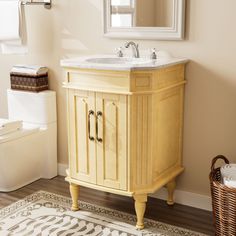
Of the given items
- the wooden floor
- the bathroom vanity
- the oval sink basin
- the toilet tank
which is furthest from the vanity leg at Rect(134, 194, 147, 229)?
the toilet tank

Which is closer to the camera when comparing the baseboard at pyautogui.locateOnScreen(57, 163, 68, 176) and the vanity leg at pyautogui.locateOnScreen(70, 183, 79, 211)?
the vanity leg at pyautogui.locateOnScreen(70, 183, 79, 211)

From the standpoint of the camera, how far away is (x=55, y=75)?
10.4ft

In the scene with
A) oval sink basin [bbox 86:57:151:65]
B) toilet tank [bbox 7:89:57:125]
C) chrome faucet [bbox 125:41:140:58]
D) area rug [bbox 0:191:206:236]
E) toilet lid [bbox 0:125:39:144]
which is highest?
chrome faucet [bbox 125:41:140:58]

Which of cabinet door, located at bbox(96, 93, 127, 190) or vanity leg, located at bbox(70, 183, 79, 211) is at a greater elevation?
cabinet door, located at bbox(96, 93, 127, 190)

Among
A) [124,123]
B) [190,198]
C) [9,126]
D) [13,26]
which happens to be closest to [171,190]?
[190,198]

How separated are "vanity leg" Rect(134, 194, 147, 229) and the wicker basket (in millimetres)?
395

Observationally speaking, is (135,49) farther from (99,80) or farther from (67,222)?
(67,222)

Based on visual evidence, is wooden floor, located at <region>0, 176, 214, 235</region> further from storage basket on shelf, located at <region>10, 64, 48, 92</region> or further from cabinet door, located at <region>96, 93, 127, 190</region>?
storage basket on shelf, located at <region>10, 64, 48, 92</region>

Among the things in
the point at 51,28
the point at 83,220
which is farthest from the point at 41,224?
the point at 51,28

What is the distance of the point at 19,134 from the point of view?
298 cm

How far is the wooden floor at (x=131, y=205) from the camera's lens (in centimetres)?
253

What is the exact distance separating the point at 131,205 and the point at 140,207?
345 millimetres

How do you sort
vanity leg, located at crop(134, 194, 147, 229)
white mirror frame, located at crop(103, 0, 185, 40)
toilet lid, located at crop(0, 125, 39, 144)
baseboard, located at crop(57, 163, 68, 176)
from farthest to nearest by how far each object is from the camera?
baseboard, located at crop(57, 163, 68, 176) < toilet lid, located at crop(0, 125, 39, 144) < white mirror frame, located at crop(103, 0, 185, 40) < vanity leg, located at crop(134, 194, 147, 229)

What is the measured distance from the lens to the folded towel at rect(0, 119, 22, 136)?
2.91 meters
